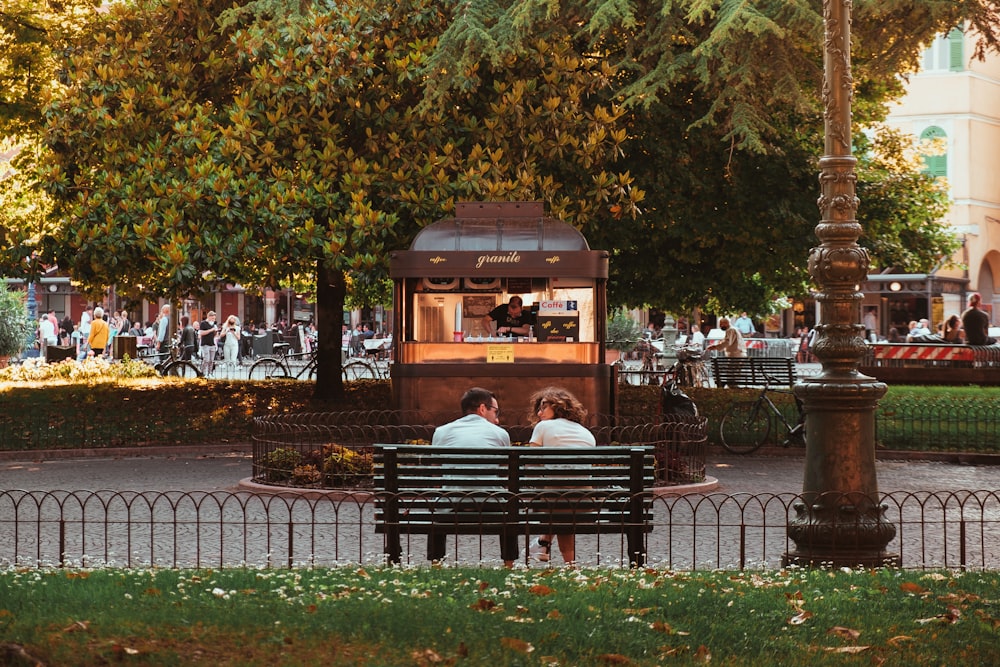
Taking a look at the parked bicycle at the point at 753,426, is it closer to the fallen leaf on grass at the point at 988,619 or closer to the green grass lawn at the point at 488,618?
the green grass lawn at the point at 488,618

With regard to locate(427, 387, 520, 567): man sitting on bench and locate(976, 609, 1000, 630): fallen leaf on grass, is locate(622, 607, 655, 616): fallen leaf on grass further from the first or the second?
locate(427, 387, 520, 567): man sitting on bench

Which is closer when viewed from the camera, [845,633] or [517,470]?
[845,633]

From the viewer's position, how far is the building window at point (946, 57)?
54188 millimetres

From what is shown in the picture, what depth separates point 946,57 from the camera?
5459cm

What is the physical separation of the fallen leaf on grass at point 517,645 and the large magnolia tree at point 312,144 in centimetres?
1313

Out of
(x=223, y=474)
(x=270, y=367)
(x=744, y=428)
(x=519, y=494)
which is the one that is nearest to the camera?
(x=519, y=494)

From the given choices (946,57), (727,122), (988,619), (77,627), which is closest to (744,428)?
(727,122)

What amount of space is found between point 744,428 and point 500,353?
442 cm

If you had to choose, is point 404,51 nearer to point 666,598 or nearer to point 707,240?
point 707,240

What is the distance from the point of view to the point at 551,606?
6691mm

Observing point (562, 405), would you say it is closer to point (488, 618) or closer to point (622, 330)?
point (488, 618)

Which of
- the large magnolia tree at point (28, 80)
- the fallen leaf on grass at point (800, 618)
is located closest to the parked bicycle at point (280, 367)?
the large magnolia tree at point (28, 80)

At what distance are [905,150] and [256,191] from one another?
1647 cm

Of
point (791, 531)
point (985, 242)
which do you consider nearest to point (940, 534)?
point (791, 531)
